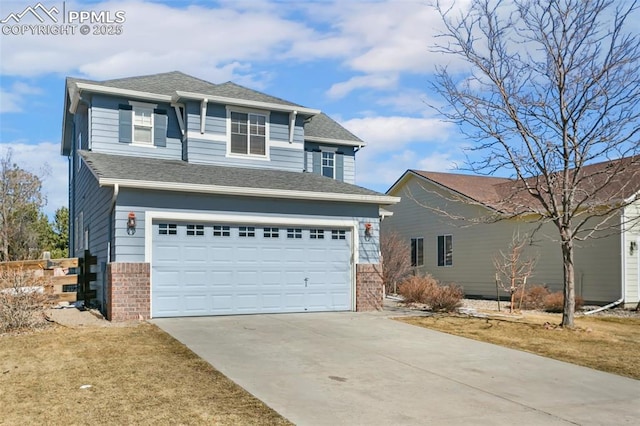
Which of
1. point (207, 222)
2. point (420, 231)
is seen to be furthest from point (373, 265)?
point (420, 231)

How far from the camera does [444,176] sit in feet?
88.9

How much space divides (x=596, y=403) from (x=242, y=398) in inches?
166

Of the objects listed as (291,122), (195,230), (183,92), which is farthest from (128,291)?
(291,122)

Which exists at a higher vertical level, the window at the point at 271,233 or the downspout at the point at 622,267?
the window at the point at 271,233

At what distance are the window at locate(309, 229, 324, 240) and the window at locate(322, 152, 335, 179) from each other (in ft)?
19.7

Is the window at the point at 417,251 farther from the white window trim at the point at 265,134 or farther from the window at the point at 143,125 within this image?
the window at the point at 143,125

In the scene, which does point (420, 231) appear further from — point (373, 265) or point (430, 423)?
point (430, 423)

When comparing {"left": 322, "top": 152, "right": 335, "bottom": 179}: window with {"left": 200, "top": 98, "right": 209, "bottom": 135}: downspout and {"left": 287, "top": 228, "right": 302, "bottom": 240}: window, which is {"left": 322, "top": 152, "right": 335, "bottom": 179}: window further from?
{"left": 287, "top": 228, "right": 302, "bottom": 240}: window

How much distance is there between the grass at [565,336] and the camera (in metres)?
10.1

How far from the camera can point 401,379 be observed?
8047 millimetres

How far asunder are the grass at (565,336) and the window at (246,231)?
14.3ft

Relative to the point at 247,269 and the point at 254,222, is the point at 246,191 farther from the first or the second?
the point at 247,269

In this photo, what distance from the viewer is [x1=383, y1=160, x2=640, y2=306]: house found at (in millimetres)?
19234

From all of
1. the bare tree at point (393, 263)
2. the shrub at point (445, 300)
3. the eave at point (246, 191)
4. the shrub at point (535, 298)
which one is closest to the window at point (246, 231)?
the eave at point (246, 191)
